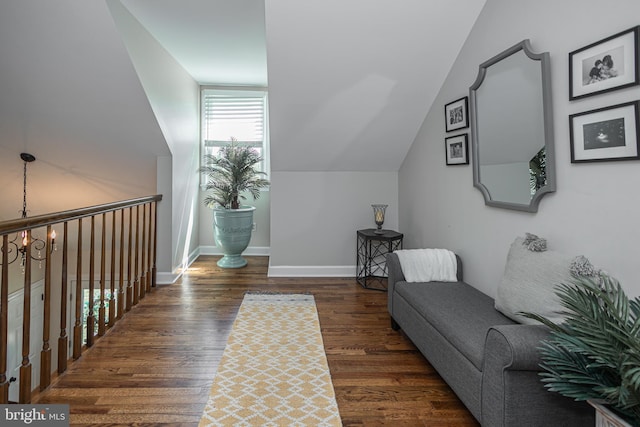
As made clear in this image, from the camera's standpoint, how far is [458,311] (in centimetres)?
203

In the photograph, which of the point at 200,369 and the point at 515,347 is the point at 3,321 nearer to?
the point at 200,369

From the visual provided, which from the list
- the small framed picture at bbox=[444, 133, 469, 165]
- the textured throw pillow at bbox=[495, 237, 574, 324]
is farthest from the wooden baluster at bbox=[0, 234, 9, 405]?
the small framed picture at bbox=[444, 133, 469, 165]

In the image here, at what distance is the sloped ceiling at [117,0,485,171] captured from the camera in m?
2.59

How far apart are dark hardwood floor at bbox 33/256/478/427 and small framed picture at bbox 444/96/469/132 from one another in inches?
64.4

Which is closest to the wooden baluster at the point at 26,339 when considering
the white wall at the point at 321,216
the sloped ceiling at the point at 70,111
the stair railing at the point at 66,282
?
the stair railing at the point at 66,282

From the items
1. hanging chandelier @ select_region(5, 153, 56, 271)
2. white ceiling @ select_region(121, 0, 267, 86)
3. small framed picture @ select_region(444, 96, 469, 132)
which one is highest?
white ceiling @ select_region(121, 0, 267, 86)

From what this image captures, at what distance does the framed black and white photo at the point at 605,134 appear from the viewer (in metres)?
1.46

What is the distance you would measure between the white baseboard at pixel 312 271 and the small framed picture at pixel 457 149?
1817mm

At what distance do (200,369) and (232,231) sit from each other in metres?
2.49

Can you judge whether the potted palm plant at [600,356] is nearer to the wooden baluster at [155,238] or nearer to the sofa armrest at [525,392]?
the sofa armrest at [525,392]

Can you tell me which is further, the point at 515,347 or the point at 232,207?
the point at 232,207

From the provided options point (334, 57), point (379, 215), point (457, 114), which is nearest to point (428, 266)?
point (457, 114)

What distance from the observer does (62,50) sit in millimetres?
2721

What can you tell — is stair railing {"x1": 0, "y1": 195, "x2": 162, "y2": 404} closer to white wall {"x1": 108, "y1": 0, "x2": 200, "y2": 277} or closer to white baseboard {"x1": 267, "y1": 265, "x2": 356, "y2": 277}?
white wall {"x1": 108, "y1": 0, "x2": 200, "y2": 277}
